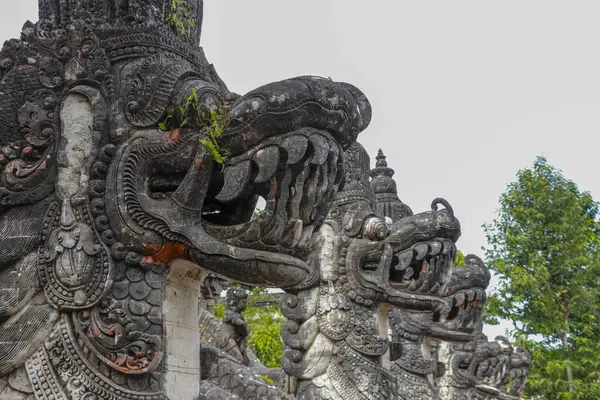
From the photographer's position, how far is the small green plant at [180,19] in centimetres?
424

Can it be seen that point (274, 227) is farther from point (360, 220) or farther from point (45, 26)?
point (360, 220)

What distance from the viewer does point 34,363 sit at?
3613mm

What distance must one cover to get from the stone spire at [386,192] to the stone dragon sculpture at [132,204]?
8936 mm

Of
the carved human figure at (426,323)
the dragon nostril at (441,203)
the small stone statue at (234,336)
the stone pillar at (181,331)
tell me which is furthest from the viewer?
the carved human figure at (426,323)

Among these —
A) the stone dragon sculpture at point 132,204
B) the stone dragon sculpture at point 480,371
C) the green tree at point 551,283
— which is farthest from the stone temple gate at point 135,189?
the green tree at point 551,283

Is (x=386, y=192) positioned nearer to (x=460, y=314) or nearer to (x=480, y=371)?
(x=460, y=314)

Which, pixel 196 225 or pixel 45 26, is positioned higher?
pixel 45 26

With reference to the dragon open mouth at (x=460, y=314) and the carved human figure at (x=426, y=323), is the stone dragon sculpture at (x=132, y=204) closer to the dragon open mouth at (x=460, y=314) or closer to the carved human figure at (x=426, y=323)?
the carved human figure at (x=426, y=323)

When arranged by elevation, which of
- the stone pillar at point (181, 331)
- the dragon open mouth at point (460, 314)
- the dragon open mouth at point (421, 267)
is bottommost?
the stone pillar at point (181, 331)

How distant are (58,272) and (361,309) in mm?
5895

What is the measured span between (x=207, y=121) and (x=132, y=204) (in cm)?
53

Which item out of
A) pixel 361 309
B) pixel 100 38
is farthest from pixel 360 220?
pixel 100 38

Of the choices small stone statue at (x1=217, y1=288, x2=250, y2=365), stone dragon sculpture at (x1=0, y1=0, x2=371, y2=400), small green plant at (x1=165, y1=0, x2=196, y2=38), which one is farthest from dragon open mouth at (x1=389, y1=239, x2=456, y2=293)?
stone dragon sculpture at (x1=0, y1=0, x2=371, y2=400)

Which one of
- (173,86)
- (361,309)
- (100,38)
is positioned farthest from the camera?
(361,309)
